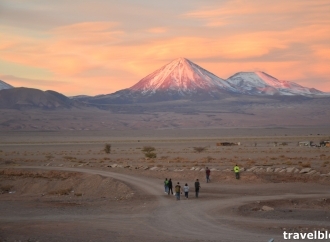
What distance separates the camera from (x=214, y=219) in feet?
77.0

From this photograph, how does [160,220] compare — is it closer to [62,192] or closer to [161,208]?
[161,208]

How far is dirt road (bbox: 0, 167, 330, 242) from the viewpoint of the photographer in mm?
20469

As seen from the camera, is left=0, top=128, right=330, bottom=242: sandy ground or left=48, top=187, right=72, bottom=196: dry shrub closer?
left=0, top=128, right=330, bottom=242: sandy ground

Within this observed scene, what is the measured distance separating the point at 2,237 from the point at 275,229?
10.1 metres

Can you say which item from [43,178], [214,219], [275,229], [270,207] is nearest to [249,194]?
[270,207]

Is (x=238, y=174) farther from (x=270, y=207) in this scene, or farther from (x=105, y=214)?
(x=105, y=214)

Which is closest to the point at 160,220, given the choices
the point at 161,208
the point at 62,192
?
the point at 161,208

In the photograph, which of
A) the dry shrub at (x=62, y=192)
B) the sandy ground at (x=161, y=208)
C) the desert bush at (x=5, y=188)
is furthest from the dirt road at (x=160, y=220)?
the desert bush at (x=5, y=188)

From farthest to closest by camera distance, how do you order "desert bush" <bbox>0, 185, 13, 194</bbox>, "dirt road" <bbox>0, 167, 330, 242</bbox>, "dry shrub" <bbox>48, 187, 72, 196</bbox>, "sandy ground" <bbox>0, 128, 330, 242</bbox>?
"desert bush" <bbox>0, 185, 13, 194</bbox> < "dry shrub" <bbox>48, 187, 72, 196</bbox> < "sandy ground" <bbox>0, 128, 330, 242</bbox> < "dirt road" <bbox>0, 167, 330, 242</bbox>

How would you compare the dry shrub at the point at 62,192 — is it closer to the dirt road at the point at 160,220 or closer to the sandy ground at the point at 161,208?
the sandy ground at the point at 161,208

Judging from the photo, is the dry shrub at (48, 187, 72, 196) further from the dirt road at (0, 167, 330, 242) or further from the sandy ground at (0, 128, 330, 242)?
the dirt road at (0, 167, 330, 242)

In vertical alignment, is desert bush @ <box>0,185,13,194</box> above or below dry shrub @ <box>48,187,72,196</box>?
below

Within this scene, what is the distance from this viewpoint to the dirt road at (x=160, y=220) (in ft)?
67.2

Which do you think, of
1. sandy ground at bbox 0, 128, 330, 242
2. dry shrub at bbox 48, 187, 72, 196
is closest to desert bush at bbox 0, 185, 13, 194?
sandy ground at bbox 0, 128, 330, 242
